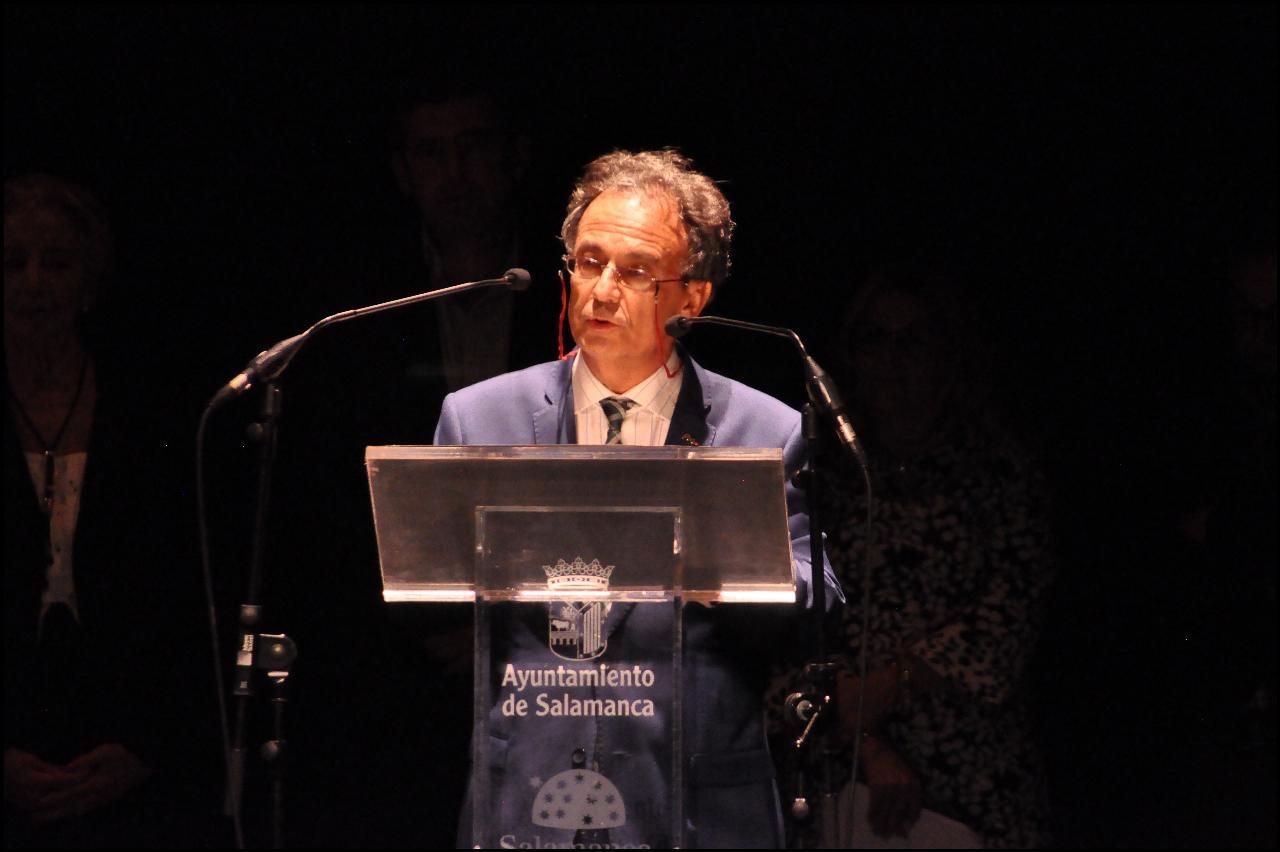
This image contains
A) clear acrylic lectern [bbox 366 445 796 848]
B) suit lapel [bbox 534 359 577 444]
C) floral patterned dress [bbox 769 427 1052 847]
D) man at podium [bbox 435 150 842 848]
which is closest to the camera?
clear acrylic lectern [bbox 366 445 796 848]

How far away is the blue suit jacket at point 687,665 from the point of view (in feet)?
7.50

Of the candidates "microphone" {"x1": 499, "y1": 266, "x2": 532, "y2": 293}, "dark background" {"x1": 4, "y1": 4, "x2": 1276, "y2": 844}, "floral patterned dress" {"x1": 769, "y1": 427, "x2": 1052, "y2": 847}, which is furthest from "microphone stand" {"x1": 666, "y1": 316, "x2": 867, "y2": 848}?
"dark background" {"x1": 4, "y1": 4, "x2": 1276, "y2": 844}

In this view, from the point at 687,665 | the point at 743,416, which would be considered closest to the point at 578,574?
the point at 687,665

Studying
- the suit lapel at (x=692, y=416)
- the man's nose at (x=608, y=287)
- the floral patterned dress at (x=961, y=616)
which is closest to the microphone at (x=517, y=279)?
the man's nose at (x=608, y=287)

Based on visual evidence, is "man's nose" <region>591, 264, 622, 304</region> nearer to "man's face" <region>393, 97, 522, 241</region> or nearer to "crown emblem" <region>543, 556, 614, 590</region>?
"crown emblem" <region>543, 556, 614, 590</region>

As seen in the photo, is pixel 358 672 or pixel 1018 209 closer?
pixel 358 672

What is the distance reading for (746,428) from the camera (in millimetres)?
2953

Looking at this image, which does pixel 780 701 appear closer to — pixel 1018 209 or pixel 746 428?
pixel 746 428

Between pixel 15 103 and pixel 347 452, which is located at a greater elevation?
pixel 15 103

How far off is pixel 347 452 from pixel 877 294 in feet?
4.43

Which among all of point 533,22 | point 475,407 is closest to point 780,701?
point 475,407

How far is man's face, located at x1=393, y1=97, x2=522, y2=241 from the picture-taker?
3.83 metres

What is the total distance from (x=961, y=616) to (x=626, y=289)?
3.86 feet

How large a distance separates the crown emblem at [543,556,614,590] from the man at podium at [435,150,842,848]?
0.25 feet
